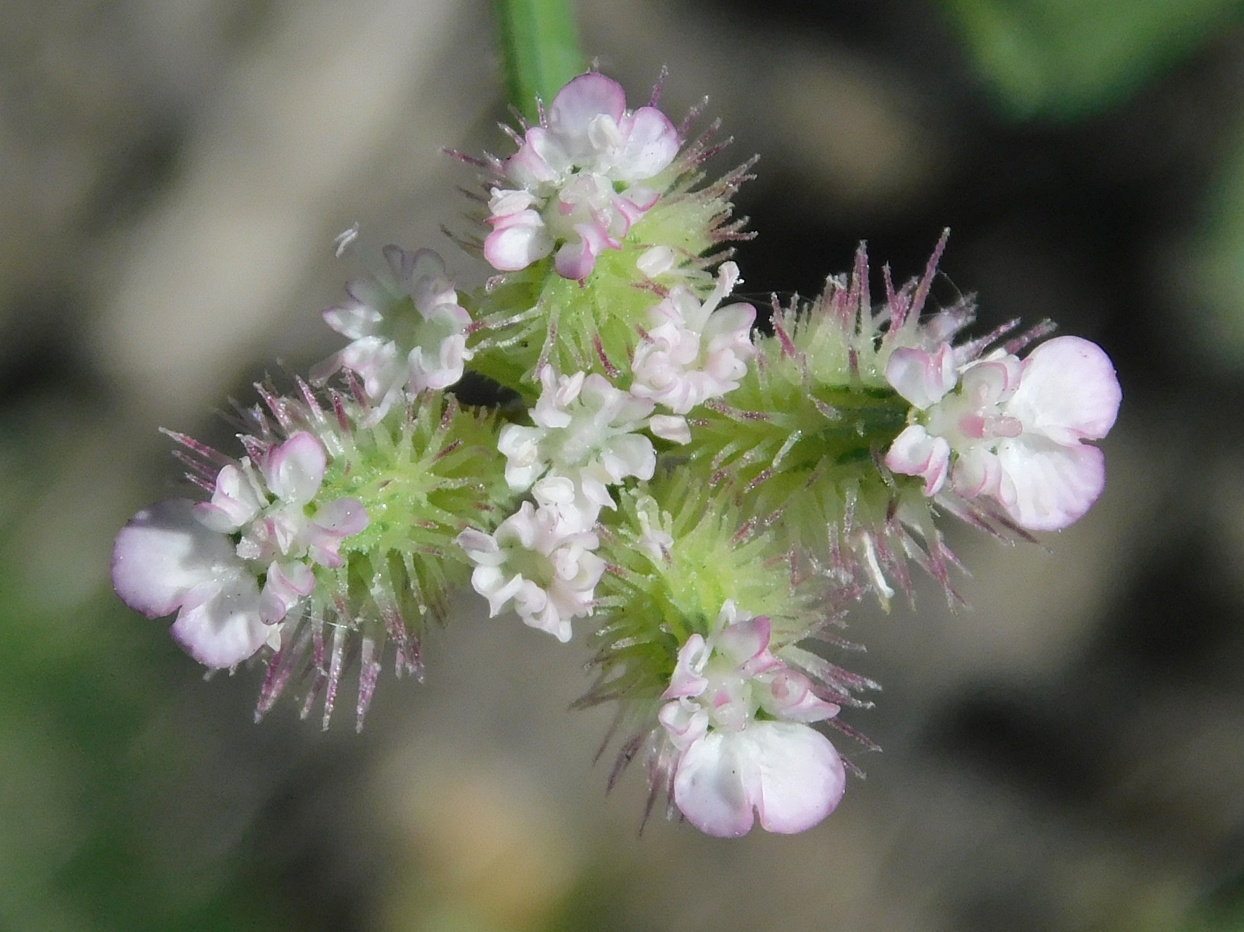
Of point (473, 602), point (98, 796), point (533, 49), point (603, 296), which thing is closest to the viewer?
point (603, 296)

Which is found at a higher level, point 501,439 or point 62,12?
point 62,12

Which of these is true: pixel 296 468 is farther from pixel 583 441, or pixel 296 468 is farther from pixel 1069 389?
pixel 1069 389

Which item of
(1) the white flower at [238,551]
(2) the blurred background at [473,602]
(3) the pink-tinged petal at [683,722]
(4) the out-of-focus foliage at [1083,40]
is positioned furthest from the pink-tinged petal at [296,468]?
(4) the out-of-focus foliage at [1083,40]

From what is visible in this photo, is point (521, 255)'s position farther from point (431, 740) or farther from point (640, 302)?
point (431, 740)

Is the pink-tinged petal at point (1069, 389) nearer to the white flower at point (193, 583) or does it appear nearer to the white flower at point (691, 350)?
the white flower at point (691, 350)

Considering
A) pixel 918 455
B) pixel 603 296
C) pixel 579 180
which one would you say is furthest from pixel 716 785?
pixel 579 180

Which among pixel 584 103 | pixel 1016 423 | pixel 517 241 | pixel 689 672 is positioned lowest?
pixel 689 672

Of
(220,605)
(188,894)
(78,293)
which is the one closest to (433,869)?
(188,894)

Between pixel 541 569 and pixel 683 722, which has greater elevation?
pixel 541 569
